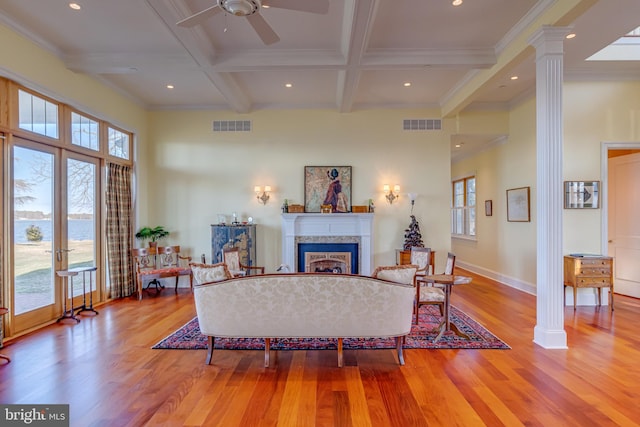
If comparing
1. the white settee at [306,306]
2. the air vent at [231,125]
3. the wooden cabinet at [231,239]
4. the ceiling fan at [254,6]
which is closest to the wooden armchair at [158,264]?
the wooden cabinet at [231,239]

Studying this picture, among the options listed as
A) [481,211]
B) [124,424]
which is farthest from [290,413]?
[481,211]

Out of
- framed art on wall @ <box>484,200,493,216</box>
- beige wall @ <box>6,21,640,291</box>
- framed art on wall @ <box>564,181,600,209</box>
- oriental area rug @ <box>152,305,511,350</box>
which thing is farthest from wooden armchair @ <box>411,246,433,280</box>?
framed art on wall @ <box>484,200,493,216</box>

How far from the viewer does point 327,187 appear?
23.2 ft

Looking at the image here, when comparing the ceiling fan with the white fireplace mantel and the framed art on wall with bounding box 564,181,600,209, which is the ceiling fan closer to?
the white fireplace mantel

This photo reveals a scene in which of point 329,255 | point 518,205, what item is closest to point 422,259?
point 329,255

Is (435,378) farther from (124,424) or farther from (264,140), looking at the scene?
(264,140)

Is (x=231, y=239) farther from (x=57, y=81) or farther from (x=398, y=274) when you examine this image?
(x=398, y=274)

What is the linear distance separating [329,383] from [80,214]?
195 inches

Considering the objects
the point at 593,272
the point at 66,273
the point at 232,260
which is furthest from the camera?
the point at 232,260

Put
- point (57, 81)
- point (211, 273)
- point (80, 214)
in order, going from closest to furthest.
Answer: point (211, 273) → point (57, 81) → point (80, 214)

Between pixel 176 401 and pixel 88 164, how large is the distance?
4692 millimetres

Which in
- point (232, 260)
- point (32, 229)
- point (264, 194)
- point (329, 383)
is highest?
point (264, 194)

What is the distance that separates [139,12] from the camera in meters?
3.84

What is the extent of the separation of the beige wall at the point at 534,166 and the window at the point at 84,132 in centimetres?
796
